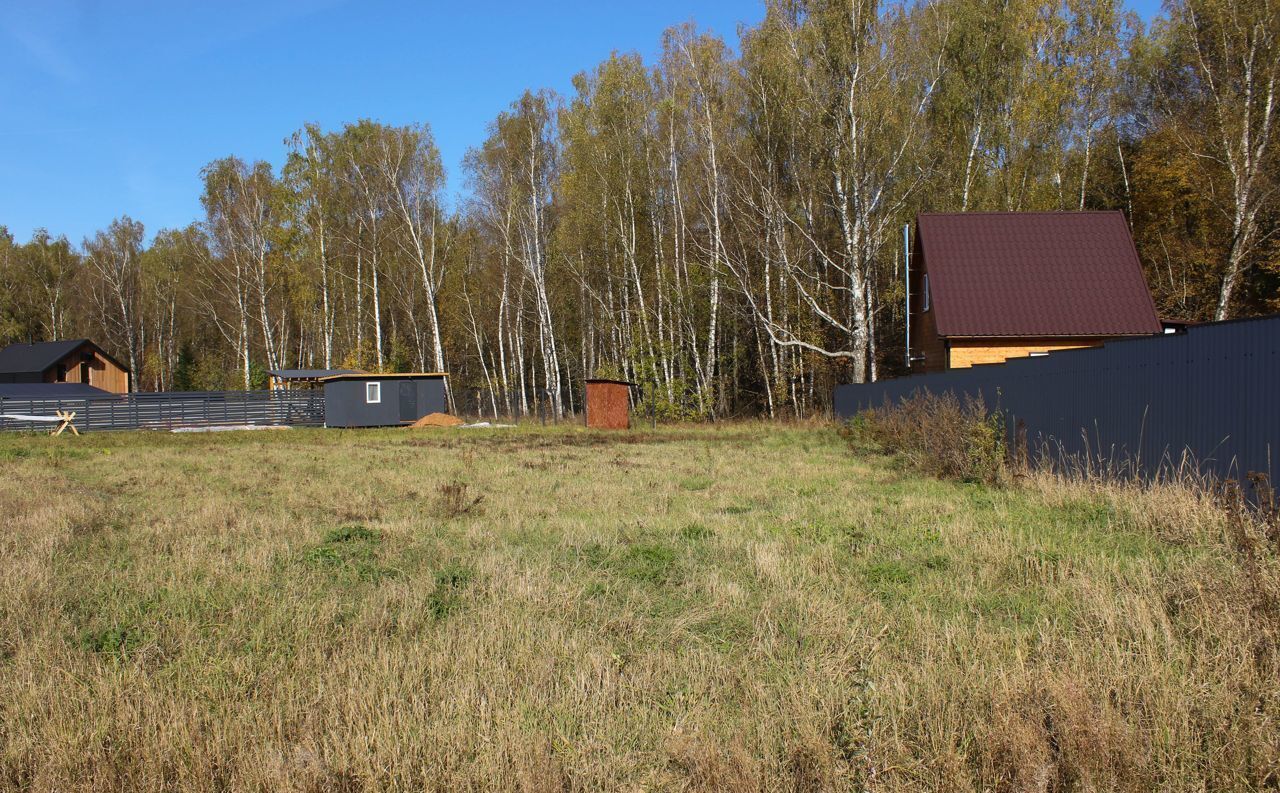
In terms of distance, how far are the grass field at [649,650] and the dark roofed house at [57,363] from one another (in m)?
49.3

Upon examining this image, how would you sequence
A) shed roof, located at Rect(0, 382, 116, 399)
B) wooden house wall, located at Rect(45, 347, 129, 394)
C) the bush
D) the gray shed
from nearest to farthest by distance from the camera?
the bush, the gray shed, shed roof, located at Rect(0, 382, 116, 399), wooden house wall, located at Rect(45, 347, 129, 394)

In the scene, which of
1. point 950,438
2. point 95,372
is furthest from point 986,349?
point 95,372

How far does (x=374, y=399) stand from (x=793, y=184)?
66.1ft

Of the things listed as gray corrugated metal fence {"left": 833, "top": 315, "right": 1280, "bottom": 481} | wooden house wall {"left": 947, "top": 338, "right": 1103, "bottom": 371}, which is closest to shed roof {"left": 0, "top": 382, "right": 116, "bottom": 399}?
wooden house wall {"left": 947, "top": 338, "right": 1103, "bottom": 371}

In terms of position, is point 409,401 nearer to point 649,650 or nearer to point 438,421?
point 438,421

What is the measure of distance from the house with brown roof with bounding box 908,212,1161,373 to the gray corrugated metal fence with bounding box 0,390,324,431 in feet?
97.0

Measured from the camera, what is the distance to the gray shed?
121 ft

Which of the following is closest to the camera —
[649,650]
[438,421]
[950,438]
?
[649,650]

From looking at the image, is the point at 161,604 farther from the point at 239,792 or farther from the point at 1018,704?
the point at 1018,704

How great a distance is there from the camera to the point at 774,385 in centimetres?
3572

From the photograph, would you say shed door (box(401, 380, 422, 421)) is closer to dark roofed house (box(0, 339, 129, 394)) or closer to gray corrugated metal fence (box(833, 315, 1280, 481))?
dark roofed house (box(0, 339, 129, 394))

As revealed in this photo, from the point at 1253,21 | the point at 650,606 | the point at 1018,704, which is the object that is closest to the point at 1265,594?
the point at 1018,704

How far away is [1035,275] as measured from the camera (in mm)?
23641

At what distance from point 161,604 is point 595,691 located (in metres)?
3.51
